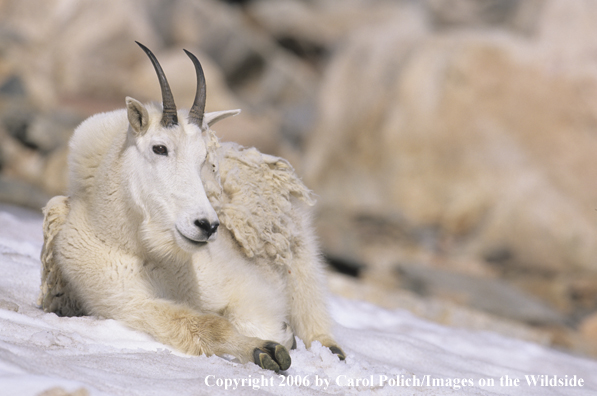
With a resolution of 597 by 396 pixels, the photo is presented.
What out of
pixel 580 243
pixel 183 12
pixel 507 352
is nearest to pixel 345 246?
pixel 580 243

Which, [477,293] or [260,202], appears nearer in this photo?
[260,202]

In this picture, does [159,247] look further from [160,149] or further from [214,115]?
[214,115]

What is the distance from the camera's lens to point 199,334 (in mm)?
3092

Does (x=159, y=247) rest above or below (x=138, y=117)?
below

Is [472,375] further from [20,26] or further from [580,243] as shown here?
[20,26]

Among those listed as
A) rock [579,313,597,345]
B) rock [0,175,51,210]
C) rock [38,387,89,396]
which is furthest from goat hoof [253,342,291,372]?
rock [579,313,597,345]

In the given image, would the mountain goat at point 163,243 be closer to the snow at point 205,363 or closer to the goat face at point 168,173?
the goat face at point 168,173

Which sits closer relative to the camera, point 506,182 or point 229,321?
point 229,321

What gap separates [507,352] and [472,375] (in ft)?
4.75

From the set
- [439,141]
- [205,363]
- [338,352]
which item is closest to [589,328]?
[439,141]

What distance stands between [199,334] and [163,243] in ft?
1.59

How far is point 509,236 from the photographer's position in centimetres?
1224

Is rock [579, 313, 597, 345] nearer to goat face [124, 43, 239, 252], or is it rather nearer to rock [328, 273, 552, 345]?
rock [328, 273, 552, 345]

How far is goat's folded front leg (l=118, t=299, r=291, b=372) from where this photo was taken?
301 cm
